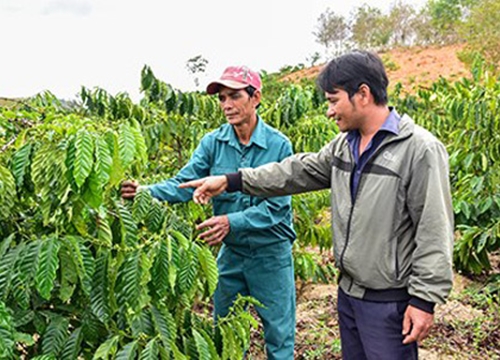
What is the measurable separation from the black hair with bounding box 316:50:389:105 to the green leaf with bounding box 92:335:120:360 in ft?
3.18

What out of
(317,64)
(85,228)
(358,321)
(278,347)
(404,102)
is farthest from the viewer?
(317,64)

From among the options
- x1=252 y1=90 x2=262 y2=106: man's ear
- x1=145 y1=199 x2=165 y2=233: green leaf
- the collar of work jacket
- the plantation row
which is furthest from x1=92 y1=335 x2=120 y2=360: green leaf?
x1=252 y1=90 x2=262 y2=106: man's ear

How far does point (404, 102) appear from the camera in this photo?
7.16m

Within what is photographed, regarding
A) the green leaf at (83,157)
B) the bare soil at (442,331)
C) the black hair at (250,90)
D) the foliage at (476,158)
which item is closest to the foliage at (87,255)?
the green leaf at (83,157)

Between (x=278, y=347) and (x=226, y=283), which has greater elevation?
(x=226, y=283)

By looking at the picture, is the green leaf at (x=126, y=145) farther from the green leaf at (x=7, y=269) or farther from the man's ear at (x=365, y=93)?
the man's ear at (x=365, y=93)

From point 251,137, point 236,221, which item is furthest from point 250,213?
point 251,137

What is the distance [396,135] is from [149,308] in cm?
89

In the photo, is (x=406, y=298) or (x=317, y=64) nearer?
(x=406, y=298)

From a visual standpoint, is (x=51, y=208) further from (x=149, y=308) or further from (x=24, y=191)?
(x=149, y=308)

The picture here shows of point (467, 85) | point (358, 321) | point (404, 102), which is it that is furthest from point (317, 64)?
point (358, 321)

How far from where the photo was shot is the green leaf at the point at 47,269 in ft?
4.41

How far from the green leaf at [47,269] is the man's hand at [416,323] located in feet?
3.32

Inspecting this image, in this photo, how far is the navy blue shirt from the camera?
175 cm
